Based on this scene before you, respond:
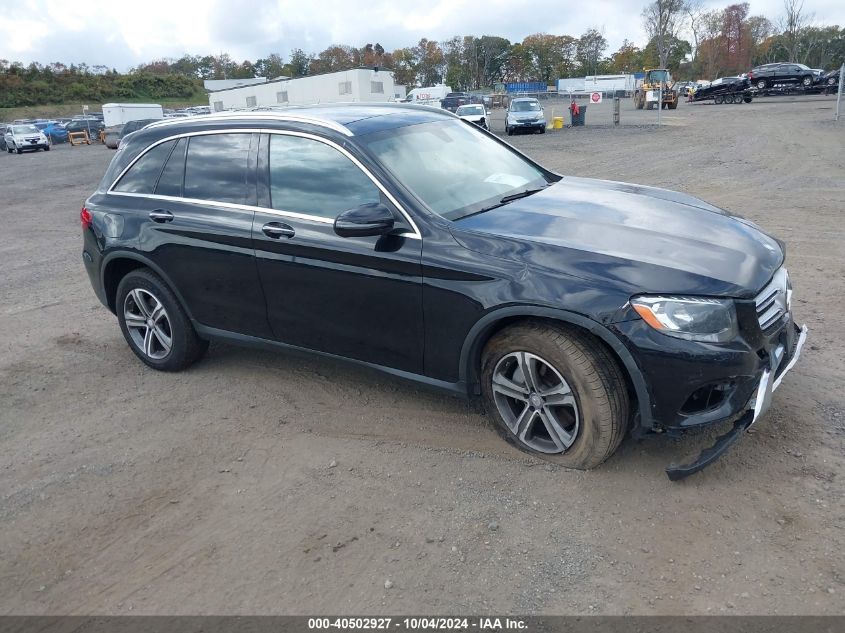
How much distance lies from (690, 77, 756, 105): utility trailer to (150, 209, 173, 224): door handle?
4586cm

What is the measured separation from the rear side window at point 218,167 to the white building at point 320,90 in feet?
114

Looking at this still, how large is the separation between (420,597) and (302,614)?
48cm

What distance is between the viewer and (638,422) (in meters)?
3.35

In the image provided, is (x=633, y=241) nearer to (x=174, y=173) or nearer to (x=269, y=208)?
(x=269, y=208)

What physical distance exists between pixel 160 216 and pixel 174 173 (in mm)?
326

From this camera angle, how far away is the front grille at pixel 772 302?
330 centimetres

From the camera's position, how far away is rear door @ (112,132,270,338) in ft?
14.6

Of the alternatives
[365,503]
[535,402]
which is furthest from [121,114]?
[535,402]

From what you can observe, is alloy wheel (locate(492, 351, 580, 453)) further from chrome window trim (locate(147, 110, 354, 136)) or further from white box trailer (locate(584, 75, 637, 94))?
white box trailer (locate(584, 75, 637, 94))

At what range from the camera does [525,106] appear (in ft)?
101

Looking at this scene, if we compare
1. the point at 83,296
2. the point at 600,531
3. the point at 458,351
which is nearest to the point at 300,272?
the point at 458,351

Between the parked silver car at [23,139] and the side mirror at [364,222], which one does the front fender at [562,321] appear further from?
the parked silver car at [23,139]

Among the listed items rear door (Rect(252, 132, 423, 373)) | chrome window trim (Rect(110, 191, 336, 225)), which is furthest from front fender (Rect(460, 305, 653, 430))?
chrome window trim (Rect(110, 191, 336, 225))

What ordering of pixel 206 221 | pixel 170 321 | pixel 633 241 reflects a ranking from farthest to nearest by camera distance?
pixel 170 321 < pixel 206 221 < pixel 633 241
